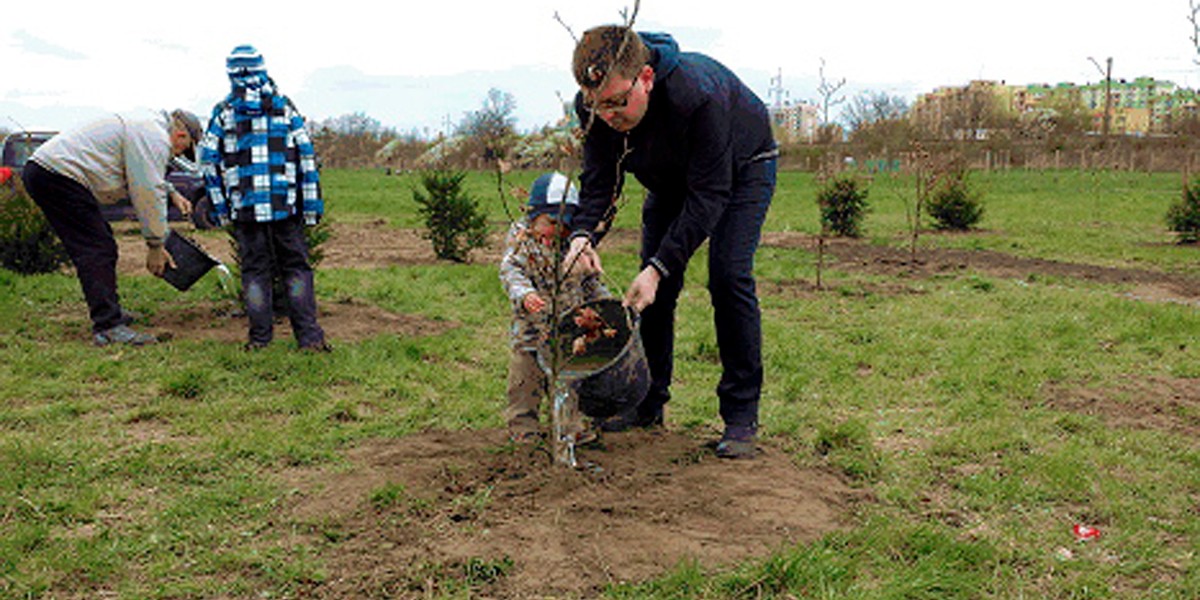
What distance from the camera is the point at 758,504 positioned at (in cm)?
325

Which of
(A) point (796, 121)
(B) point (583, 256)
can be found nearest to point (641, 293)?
(B) point (583, 256)

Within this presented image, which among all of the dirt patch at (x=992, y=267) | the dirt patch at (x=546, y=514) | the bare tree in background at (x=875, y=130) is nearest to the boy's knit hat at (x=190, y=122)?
the dirt patch at (x=546, y=514)

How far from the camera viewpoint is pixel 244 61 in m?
5.36

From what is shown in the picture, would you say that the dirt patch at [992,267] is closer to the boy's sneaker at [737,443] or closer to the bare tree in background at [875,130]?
the boy's sneaker at [737,443]

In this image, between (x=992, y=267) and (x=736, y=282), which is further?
(x=992, y=267)

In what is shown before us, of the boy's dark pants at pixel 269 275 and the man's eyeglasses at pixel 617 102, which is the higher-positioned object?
the man's eyeglasses at pixel 617 102

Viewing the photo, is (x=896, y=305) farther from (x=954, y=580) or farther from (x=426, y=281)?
(x=954, y=580)

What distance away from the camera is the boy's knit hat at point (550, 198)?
12.6ft

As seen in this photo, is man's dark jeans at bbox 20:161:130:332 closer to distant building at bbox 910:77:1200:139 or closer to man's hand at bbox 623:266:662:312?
man's hand at bbox 623:266:662:312

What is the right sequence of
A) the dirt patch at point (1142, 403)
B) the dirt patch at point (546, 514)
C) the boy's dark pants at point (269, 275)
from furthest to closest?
1. the boy's dark pants at point (269, 275)
2. the dirt patch at point (1142, 403)
3. the dirt patch at point (546, 514)

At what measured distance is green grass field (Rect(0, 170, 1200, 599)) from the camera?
2.84 meters

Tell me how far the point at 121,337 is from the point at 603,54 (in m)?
4.41

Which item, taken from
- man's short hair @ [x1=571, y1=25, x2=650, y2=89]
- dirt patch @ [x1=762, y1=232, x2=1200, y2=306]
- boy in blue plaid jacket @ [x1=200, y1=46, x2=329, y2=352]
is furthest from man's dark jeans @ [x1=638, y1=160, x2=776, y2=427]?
dirt patch @ [x1=762, y1=232, x2=1200, y2=306]

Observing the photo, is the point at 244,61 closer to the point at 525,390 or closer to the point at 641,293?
the point at 525,390
